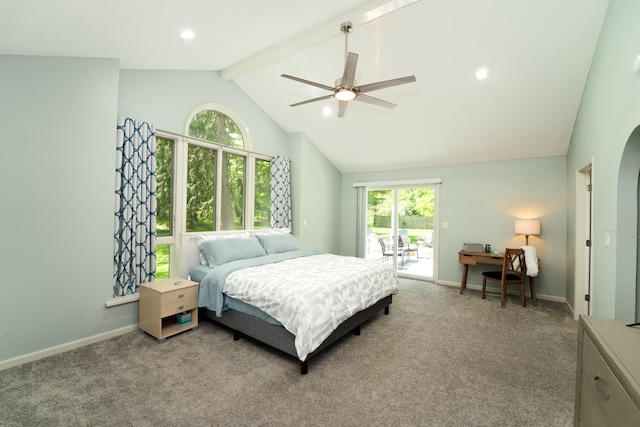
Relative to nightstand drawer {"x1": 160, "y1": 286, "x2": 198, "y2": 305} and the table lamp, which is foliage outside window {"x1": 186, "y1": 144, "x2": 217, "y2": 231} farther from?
the table lamp

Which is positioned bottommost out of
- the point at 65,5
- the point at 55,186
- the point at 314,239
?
the point at 314,239

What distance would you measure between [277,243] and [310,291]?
1.87 meters

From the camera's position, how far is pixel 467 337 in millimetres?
3043

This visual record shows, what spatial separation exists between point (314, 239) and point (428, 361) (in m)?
3.53

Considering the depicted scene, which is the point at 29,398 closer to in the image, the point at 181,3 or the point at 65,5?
the point at 65,5

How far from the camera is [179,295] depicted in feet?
9.77

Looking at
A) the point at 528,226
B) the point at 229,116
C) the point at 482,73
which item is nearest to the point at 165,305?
the point at 229,116

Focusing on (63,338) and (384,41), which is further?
(384,41)

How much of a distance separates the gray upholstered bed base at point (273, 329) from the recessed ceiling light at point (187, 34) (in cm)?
270

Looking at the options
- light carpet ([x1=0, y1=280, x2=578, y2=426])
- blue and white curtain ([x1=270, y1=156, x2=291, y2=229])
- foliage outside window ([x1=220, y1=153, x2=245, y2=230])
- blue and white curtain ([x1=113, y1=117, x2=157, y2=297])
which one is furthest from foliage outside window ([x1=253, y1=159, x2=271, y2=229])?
light carpet ([x1=0, y1=280, x2=578, y2=426])

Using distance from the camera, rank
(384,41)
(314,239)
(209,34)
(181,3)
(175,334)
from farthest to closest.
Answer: (314,239), (384,41), (175,334), (209,34), (181,3)

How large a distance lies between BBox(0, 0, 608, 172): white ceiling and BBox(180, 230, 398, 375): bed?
7.36 ft

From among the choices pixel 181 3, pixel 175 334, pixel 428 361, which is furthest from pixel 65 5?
pixel 428 361

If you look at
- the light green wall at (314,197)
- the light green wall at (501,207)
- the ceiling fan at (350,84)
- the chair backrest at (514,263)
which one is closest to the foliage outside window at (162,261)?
the light green wall at (314,197)
